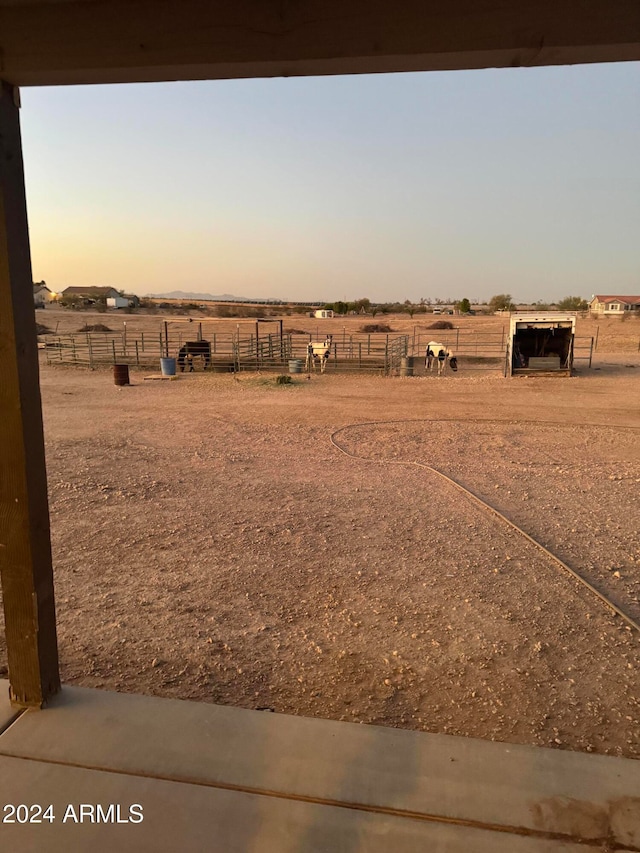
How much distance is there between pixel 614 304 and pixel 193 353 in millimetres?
76742

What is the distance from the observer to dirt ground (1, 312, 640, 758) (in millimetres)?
2848

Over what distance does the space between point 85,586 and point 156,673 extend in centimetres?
130

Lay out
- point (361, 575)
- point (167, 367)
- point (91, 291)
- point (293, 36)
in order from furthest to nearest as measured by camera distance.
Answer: point (91, 291) → point (167, 367) → point (361, 575) → point (293, 36)

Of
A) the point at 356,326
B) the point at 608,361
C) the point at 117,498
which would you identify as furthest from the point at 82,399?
the point at 356,326

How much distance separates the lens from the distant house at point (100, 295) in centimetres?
8650

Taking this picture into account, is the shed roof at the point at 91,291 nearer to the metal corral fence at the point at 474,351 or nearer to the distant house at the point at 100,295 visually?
the distant house at the point at 100,295

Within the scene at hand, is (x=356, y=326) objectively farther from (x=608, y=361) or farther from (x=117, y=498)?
(x=117, y=498)

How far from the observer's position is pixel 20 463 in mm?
1954

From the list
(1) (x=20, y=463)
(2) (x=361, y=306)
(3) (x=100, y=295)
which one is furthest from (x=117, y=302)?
(1) (x=20, y=463)

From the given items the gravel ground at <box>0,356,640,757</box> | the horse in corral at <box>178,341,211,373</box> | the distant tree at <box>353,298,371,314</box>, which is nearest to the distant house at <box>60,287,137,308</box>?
the distant tree at <box>353,298,371,314</box>

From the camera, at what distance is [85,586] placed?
398 centimetres

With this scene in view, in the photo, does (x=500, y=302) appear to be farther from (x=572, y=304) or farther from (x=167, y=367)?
(x=167, y=367)

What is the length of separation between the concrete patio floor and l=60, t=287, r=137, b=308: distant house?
286 ft

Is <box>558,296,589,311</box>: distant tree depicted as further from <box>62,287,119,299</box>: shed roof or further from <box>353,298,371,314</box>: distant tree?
<box>62,287,119,299</box>: shed roof
